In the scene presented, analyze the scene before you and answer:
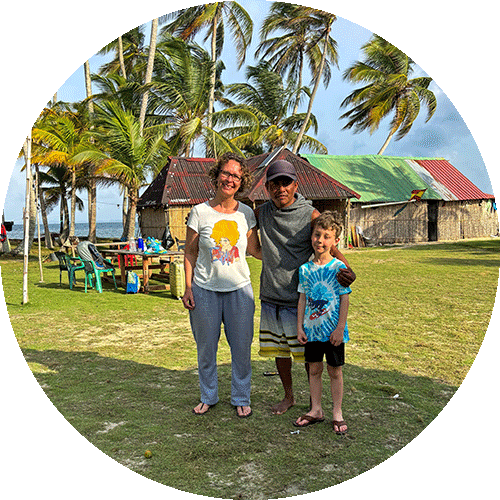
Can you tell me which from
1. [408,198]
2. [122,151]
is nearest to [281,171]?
[122,151]

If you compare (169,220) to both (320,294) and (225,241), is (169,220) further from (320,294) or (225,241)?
(320,294)

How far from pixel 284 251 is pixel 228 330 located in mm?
797

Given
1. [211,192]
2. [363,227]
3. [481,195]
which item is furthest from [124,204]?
[481,195]

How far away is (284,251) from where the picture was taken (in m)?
3.50

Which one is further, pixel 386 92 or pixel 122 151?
pixel 386 92

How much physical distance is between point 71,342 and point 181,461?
11.2ft

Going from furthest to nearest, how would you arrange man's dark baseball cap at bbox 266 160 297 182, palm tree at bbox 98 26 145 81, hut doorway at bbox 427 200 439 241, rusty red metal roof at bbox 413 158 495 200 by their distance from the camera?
palm tree at bbox 98 26 145 81
rusty red metal roof at bbox 413 158 495 200
hut doorway at bbox 427 200 439 241
man's dark baseball cap at bbox 266 160 297 182

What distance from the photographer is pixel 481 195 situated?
2444 cm

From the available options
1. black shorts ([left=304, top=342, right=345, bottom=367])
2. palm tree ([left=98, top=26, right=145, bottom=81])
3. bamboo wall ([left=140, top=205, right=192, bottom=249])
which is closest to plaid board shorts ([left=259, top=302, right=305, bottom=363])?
black shorts ([left=304, top=342, right=345, bottom=367])

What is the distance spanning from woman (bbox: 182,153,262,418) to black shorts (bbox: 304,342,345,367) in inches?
21.7

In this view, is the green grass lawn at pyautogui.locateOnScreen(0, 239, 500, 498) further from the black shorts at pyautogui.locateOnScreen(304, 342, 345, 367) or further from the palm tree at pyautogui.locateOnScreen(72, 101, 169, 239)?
the palm tree at pyautogui.locateOnScreen(72, 101, 169, 239)

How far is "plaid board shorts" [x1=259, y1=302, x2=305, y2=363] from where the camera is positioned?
11.6 feet

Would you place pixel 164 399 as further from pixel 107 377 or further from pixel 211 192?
pixel 211 192

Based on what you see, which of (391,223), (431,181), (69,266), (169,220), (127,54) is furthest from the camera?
(127,54)
